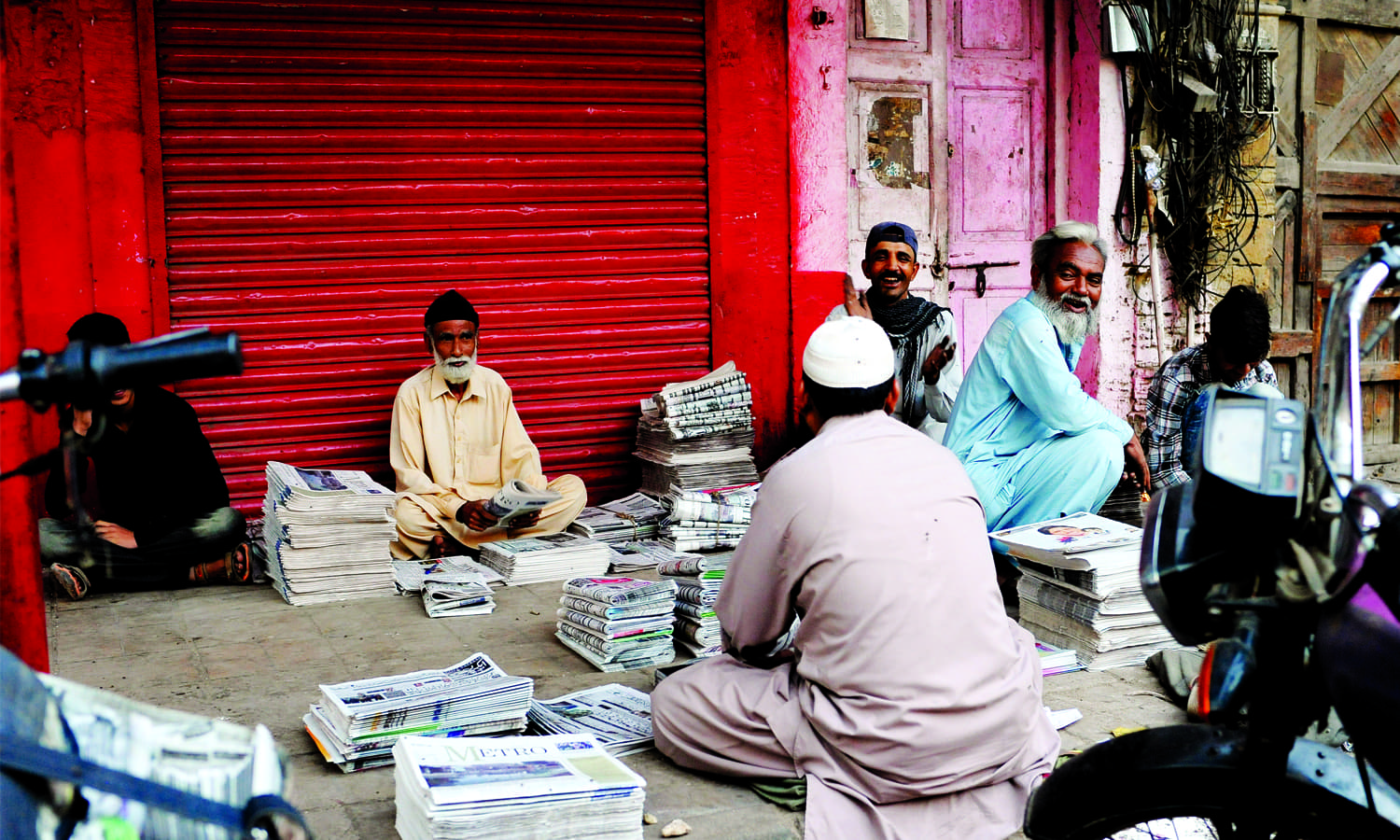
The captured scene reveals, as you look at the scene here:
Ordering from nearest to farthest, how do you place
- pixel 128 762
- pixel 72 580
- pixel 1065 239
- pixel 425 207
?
1. pixel 128 762
2. pixel 72 580
3. pixel 1065 239
4. pixel 425 207

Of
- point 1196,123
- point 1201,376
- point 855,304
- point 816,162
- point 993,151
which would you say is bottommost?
point 1201,376

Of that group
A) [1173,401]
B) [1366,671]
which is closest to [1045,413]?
[1173,401]

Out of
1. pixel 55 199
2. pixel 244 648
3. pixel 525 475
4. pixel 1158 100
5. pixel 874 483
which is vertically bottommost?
pixel 244 648

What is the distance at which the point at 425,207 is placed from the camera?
6.60 meters

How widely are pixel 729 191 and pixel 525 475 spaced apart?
82.0 inches

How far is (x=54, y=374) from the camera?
4.70ft

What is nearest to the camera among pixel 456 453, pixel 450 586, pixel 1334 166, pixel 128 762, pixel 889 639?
pixel 128 762

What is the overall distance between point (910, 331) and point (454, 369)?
2317 mm

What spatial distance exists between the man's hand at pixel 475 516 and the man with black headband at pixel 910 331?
1993 millimetres

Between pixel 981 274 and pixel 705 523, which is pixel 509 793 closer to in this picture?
pixel 705 523

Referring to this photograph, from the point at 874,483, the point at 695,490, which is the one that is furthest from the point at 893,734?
the point at 695,490

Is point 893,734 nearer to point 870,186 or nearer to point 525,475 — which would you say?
point 525,475

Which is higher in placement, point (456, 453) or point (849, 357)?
point (849, 357)

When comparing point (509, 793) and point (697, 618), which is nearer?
point (509, 793)
